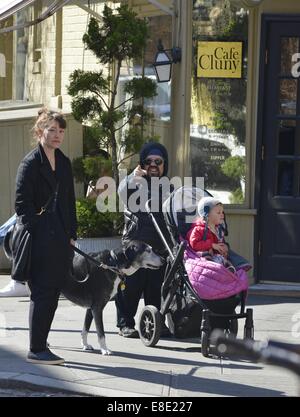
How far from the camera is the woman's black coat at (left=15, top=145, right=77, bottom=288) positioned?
693 cm

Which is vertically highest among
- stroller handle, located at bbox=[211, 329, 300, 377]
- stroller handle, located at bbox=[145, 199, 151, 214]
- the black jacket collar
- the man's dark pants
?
the black jacket collar

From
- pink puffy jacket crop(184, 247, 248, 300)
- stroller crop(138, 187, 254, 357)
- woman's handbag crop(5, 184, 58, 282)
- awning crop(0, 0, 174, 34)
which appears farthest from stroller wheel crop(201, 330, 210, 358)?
awning crop(0, 0, 174, 34)

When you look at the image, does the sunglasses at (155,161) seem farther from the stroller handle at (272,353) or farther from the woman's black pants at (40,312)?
the stroller handle at (272,353)

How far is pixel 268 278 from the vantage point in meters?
10.7

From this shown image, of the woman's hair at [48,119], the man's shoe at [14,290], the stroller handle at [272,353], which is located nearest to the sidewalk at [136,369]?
the man's shoe at [14,290]

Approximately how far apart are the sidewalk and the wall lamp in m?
2.98

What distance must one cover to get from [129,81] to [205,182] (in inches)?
57.3

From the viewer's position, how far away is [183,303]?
25.5ft

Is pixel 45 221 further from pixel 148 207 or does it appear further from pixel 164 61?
pixel 164 61

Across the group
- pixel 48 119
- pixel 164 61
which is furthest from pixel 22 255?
pixel 164 61

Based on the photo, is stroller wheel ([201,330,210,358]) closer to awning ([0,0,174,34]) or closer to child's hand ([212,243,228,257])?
child's hand ([212,243,228,257])

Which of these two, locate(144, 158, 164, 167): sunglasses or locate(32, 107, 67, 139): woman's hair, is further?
locate(144, 158, 164, 167): sunglasses
